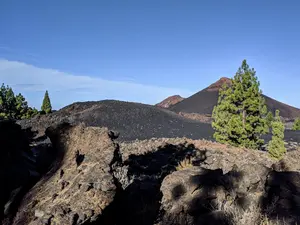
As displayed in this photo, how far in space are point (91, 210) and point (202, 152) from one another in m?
9.85

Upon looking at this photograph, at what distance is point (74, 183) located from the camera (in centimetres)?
448

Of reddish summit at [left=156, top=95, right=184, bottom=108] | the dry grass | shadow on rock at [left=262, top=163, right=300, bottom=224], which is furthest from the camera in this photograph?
reddish summit at [left=156, top=95, right=184, bottom=108]

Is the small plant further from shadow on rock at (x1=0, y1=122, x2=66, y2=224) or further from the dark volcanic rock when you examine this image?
the dark volcanic rock

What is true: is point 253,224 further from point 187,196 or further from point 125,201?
point 125,201

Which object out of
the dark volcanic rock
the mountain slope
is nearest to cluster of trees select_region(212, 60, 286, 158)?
the dark volcanic rock

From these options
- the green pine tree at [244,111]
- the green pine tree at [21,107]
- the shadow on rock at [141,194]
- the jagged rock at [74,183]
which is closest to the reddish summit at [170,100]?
the green pine tree at [21,107]

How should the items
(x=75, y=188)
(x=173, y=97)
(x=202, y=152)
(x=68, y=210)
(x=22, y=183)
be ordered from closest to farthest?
(x=68, y=210), (x=75, y=188), (x=22, y=183), (x=202, y=152), (x=173, y=97)

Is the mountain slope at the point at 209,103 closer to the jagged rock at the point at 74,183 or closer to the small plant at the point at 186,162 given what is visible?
the small plant at the point at 186,162

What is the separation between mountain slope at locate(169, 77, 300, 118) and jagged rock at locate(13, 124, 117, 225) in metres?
49.3

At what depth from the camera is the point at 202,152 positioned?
13477 millimetres

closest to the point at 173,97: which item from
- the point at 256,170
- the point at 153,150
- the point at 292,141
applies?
the point at 292,141

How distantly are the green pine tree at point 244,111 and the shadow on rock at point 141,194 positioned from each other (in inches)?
135

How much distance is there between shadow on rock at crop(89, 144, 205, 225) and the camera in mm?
4672

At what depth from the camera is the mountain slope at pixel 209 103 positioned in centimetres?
5664
